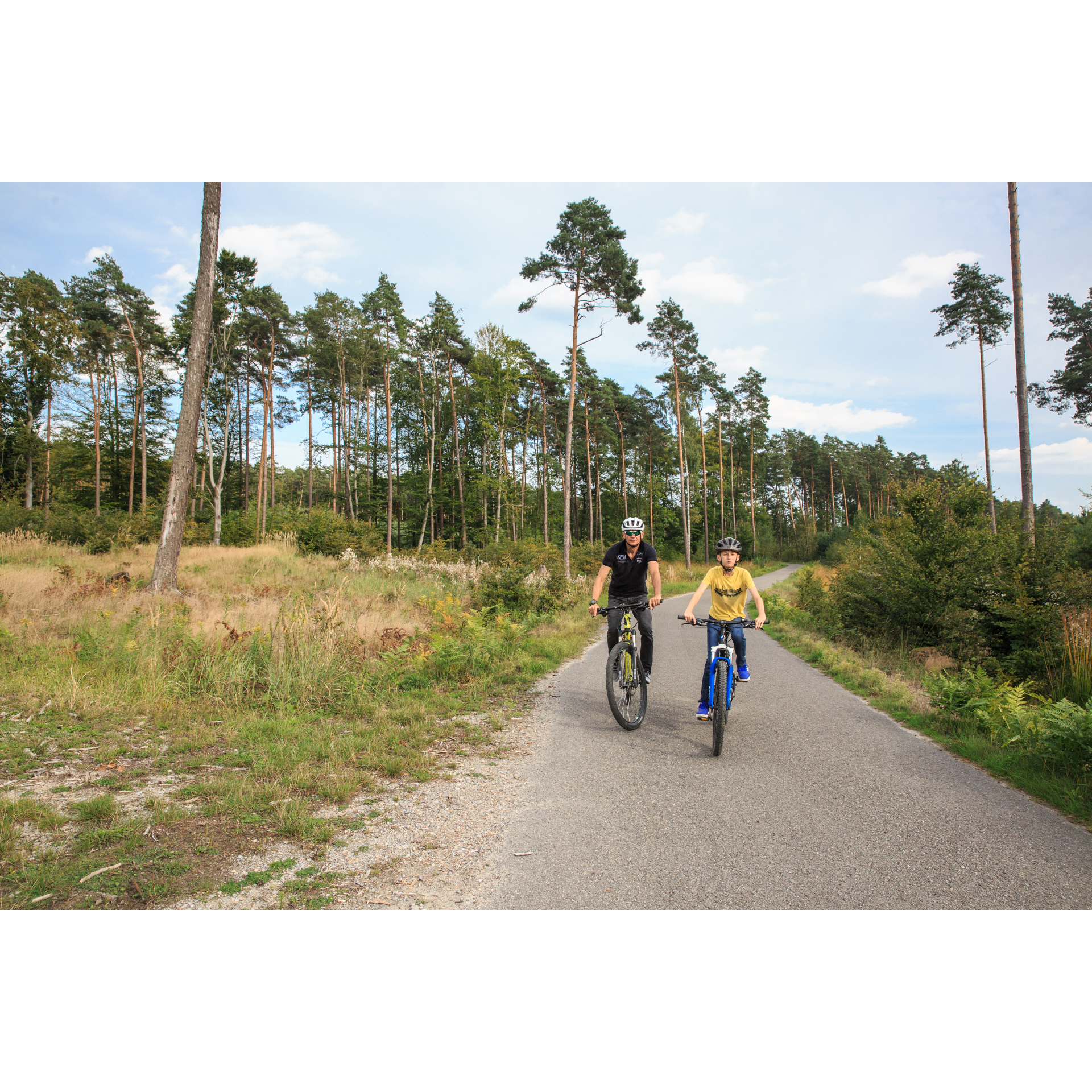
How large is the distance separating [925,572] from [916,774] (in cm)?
845

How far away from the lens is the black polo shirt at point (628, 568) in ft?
21.7

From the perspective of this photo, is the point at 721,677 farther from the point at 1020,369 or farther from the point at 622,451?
the point at 622,451

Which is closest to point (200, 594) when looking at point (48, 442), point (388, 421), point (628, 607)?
point (628, 607)

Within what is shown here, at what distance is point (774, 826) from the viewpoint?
3674 millimetres

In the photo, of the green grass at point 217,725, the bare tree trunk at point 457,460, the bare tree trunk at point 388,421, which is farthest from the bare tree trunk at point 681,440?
the green grass at point 217,725

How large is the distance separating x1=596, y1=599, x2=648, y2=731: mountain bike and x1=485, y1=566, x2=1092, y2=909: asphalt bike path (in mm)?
212

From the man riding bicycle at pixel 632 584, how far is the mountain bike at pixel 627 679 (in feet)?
0.31

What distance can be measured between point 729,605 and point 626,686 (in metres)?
1.41

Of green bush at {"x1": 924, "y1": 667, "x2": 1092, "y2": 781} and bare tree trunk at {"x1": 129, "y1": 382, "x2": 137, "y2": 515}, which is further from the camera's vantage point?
bare tree trunk at {"x1": 129, "y1": 382, "x2": 137, "y2": 515}

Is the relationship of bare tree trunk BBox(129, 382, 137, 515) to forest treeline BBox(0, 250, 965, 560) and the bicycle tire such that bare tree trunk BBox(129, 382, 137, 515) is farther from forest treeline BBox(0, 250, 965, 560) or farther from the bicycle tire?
the bicycle tire

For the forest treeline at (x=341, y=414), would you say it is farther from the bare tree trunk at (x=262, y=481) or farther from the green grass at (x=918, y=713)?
the green grass at (x=918, y=713)

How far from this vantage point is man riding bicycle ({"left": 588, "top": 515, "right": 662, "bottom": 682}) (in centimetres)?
639

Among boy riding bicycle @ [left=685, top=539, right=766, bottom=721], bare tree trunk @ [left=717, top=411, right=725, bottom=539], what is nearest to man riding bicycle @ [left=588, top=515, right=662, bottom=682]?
boy riding bicycle @ [left=685, top=539, right=766, bottom=721]

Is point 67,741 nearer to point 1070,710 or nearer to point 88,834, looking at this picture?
point 88,834
